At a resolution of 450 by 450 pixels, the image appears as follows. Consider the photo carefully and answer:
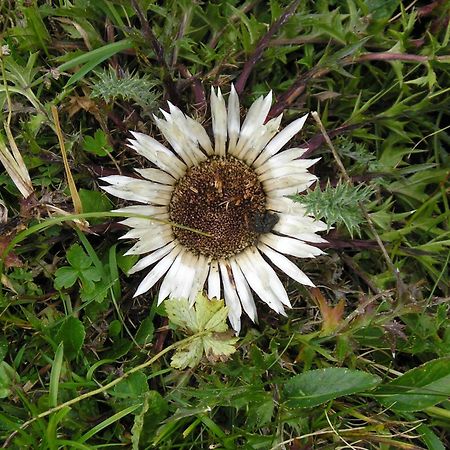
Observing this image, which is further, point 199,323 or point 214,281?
point 214,281

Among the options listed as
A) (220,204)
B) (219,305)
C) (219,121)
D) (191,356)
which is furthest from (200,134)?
(191,356)

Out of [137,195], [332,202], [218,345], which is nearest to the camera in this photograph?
[332,202]

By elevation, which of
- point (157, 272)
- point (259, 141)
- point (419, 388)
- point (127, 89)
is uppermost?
point (127, 89)

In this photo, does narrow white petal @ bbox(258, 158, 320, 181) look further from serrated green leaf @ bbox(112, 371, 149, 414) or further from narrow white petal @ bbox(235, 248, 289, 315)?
serrated green leaf @ bbox(112, 371, 149, 414)

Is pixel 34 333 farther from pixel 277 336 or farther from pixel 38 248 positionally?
pixel 277 336

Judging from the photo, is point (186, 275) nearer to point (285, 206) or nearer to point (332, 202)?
point (285, 206)

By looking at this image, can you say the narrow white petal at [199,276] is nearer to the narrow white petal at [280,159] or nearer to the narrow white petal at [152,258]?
the narrow white petal at [152,258]

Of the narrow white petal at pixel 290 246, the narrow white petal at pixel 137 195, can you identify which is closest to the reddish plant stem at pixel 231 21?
the narrow white petal at pixel 137 195

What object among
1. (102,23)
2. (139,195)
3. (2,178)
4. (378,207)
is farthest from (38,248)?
(378,207)
